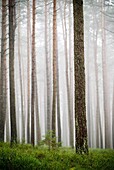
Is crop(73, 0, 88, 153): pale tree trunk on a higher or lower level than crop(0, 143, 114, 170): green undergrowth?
higher

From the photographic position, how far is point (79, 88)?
27.5ft

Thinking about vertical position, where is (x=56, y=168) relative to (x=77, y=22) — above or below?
below

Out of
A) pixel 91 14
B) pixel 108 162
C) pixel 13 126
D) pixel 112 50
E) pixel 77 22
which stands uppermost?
pixel 91 14

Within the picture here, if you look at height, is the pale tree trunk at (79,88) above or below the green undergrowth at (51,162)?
above

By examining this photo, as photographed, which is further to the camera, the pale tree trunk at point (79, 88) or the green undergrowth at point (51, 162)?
the pale tree trunk at point (79, 88)

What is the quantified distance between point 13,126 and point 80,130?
3.64 metres

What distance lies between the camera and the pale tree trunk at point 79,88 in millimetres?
8289

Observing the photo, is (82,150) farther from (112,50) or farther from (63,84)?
(63,84)

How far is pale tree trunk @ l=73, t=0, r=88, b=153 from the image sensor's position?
8.29 metres

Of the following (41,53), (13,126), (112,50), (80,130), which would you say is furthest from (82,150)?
(41,53)

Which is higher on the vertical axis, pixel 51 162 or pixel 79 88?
pixel 79 88

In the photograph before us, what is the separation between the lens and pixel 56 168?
6.77 meters

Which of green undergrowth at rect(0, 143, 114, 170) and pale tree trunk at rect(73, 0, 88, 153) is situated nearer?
green undergrowth at rect(0, 143, 114, 170)

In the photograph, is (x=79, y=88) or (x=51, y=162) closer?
(x=51, y=162)
